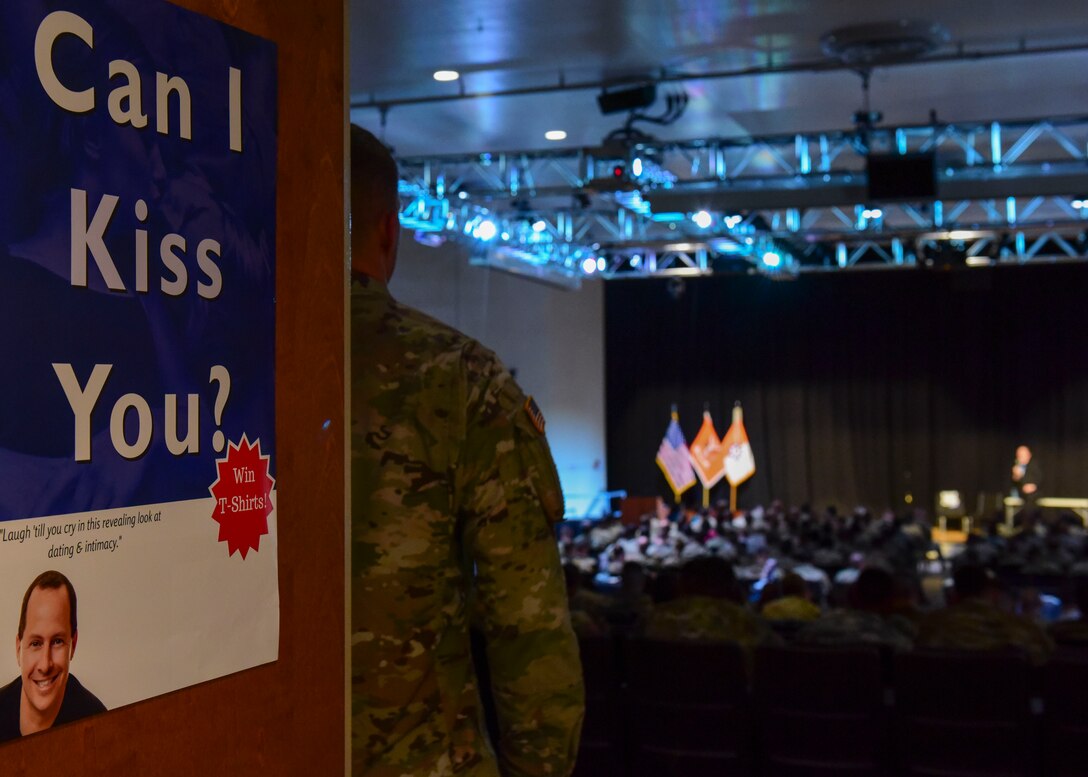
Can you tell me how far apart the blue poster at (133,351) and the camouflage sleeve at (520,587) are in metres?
0.37

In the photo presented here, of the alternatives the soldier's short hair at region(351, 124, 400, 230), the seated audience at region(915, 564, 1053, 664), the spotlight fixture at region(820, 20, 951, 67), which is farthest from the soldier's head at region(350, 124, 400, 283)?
the spotlight fixture at region(820, 20, 951, 67)

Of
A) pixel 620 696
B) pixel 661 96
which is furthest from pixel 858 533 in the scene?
pixel 620 696

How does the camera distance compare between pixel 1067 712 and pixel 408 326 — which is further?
pixel 1067 712

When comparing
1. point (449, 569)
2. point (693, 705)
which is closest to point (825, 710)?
point (693, 705)

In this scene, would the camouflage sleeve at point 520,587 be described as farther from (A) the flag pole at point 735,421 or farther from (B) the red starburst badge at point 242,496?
(A) the flag pole at point 735,421

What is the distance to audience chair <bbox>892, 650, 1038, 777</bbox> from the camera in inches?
160

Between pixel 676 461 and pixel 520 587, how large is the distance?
55.7 ft

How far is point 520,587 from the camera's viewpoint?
1.52m

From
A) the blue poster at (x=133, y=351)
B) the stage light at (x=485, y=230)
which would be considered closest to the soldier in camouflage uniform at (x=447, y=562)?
the blue poster at (x=133, y=351)

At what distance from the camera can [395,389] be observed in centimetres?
162

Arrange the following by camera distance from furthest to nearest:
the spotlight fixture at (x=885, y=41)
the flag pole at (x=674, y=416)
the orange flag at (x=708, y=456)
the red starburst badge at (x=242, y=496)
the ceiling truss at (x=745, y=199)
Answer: the flag pole at (x=674, y=416) → the orange flag at (x=708, y=456) → the ceiling truss at (x=745, y=199) → the spotlight fixture at (x=885, y=41) → the red starburst badge at (x=242, y=496)

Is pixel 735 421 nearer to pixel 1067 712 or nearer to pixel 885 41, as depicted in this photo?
pixel 885 41

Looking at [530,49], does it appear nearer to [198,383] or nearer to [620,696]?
[620,696]

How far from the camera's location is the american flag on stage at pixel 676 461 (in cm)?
1812
